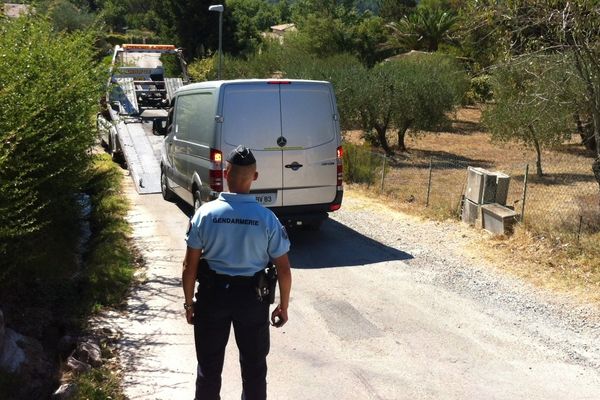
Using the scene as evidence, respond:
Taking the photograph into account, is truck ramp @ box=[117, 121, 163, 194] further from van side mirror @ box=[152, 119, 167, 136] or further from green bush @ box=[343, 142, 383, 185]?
green bush @ box=[343, 142, 383, 185]

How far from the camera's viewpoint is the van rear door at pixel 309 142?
880 cm

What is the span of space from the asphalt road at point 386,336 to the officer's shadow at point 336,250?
39 mm

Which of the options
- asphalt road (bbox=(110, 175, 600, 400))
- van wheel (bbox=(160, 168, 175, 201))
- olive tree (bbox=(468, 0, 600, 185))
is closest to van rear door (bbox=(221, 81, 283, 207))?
asphalt road (bbox=(110, 175, 600, 400))

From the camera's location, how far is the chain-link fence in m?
10.9

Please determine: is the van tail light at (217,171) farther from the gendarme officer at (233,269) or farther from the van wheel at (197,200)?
the gendarme officer at (233,269)

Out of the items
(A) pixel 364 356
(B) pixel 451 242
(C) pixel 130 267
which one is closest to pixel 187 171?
(C) pixel 130 267

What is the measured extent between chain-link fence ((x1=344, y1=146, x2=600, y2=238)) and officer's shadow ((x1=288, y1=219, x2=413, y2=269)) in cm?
203

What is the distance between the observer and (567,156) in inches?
1054

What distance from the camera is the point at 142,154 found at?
1372 cm

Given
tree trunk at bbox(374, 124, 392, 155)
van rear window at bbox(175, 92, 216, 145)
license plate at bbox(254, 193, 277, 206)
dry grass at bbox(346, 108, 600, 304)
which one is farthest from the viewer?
tree trunk at bbox(374, 124, 392, 155)

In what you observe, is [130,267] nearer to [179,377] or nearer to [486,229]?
[179,377]

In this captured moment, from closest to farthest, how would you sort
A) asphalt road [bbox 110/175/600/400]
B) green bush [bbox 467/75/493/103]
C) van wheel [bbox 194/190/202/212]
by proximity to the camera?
asphalt road [bbox 110/175/600/400] < van wheel [bbox 194/190/202/212] < green bush [bbox 467/75/493/103]

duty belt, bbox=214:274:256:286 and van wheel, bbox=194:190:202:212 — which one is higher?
duty belt, bbox=214:274:256:286

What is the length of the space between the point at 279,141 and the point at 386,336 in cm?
358
